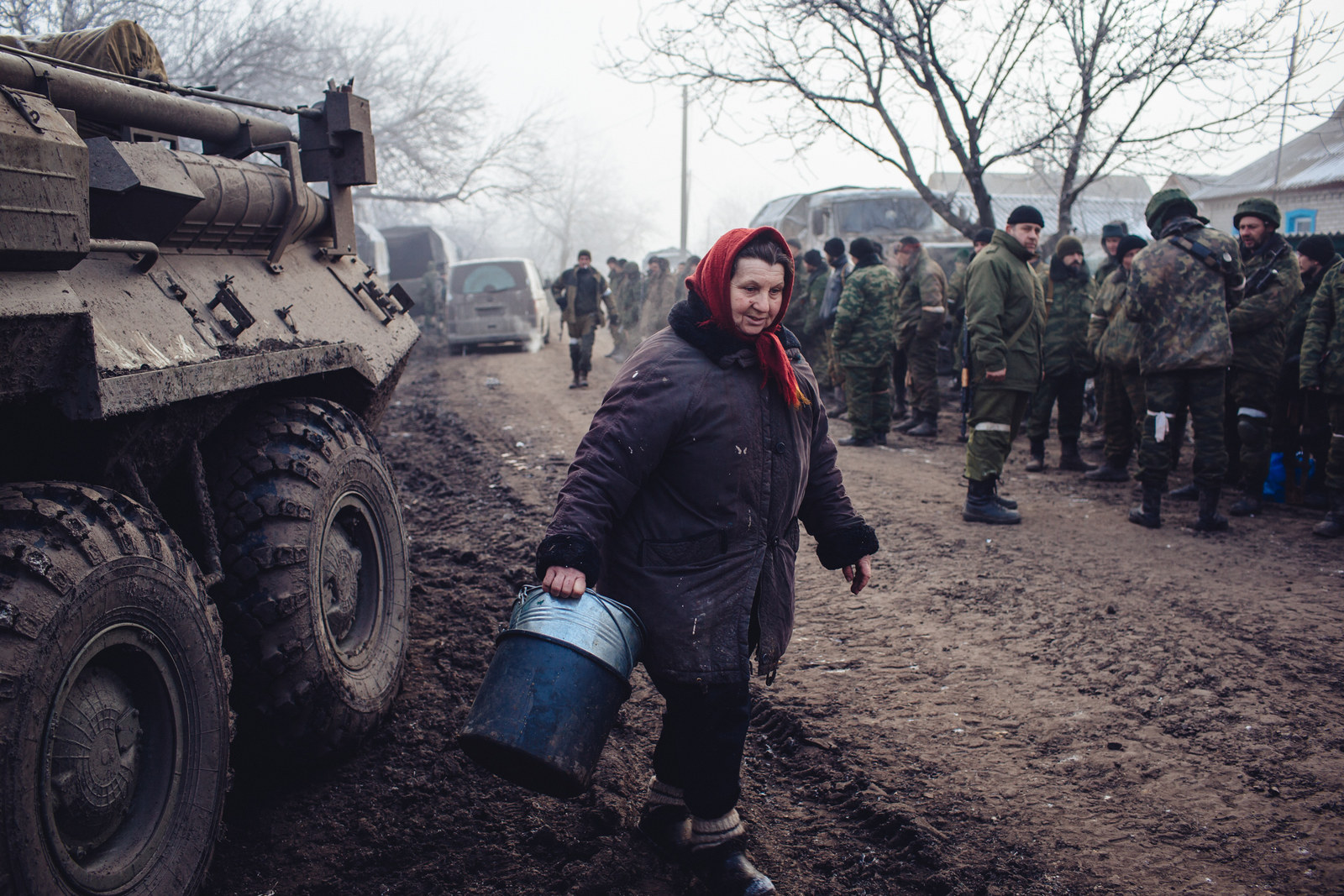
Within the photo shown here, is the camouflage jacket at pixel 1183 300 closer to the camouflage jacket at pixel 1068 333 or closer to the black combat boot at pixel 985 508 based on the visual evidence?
the black combat boot at pixel 985 508

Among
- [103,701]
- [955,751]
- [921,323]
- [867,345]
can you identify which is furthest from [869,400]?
[103,701]

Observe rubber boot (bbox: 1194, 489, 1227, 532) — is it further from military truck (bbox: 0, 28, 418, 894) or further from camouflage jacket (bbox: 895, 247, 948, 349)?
military truck (bbox: 0, 28, 418, 894)

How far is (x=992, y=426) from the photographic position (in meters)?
5.96

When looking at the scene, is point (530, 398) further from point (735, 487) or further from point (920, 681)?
point (735, 487)

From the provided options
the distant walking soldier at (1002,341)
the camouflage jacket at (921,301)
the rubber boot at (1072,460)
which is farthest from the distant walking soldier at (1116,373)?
the camouflage jacket at (921,301)

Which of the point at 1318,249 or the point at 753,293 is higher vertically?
the point at 1318,249

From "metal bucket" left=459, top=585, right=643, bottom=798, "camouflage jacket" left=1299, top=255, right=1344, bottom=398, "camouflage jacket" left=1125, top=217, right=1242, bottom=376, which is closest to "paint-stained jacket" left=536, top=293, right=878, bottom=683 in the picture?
"metal bucket" left=459, top=585, right=643, bottom=798

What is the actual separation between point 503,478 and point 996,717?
15.6ft

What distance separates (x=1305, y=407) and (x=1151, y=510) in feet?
5.57

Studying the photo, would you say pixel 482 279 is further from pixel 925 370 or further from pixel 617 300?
pixel 925 370

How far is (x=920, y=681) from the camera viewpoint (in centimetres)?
373

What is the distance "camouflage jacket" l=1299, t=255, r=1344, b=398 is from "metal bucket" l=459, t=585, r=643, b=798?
5510 mm

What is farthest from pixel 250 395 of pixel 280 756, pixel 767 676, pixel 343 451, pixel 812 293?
pixel 812 293

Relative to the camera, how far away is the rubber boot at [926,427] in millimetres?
9660
